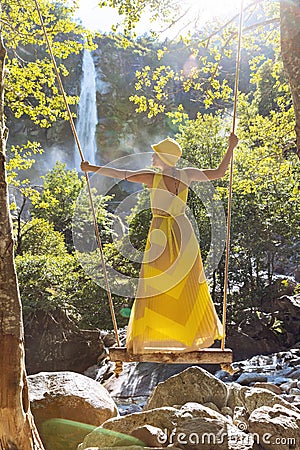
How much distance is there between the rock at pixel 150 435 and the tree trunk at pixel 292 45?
224cm

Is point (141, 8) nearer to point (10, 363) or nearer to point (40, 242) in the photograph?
point (10, 363)

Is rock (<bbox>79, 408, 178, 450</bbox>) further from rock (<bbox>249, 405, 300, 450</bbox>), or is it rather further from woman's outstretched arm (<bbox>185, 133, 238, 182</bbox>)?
woman's outstretched arm (<bbox>185, 133, 238, 182</bbox>)

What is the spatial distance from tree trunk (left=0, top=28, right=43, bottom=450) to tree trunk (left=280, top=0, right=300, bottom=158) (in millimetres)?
1762

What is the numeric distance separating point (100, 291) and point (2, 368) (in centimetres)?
550

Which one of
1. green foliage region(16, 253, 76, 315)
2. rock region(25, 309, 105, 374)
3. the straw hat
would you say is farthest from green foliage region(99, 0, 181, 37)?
rock region(25, 309, 105, 374)

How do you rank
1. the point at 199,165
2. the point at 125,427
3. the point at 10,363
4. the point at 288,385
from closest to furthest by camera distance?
the point at 10,363, the point at 125,427, the point at 288,385, the point at 199,165

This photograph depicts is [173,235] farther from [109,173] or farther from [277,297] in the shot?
[277,297]

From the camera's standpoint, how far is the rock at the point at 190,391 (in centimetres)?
450

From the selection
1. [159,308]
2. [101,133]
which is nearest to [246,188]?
[159,308]

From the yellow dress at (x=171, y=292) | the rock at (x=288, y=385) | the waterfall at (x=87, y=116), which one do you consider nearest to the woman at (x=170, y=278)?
the yellow dress at (x=171, y=292)

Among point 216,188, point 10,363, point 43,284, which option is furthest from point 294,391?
point 10,363

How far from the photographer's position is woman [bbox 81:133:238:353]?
2762 mm

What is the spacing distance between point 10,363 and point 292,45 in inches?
93.0

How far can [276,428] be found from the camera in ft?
10.4
